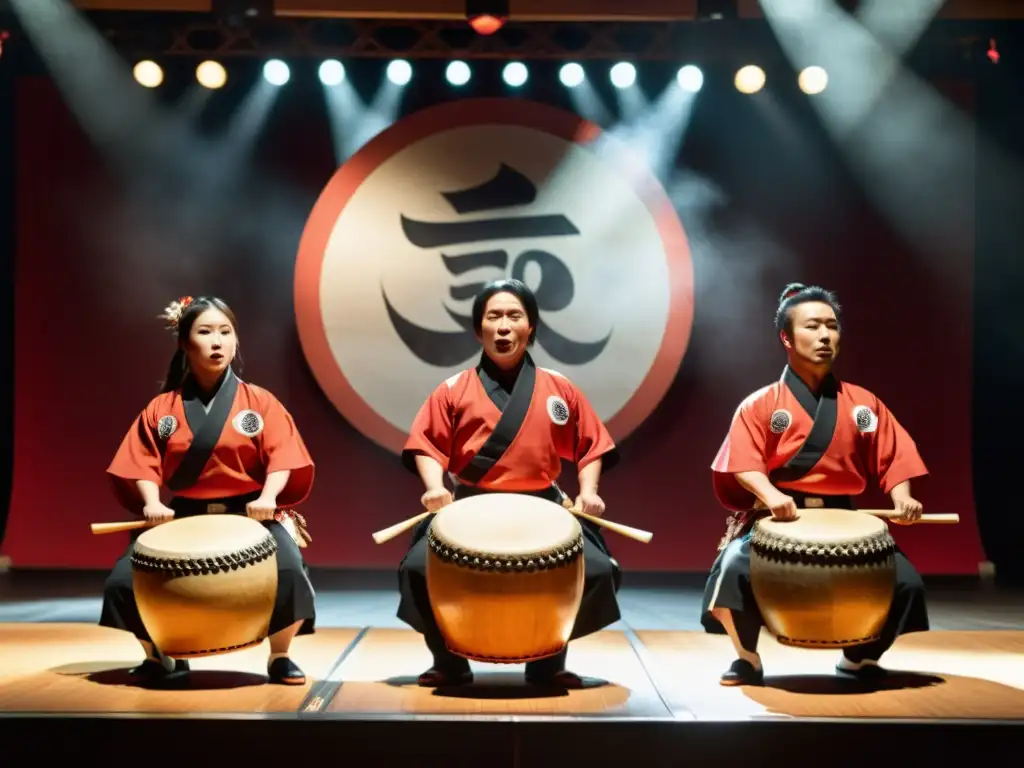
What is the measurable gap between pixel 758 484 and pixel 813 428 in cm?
25

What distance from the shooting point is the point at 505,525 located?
8.54 ft

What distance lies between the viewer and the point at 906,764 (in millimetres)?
2359

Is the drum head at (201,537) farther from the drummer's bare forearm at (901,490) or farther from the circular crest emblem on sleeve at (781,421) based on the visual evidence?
the drummer's bare forearm at (901,490)

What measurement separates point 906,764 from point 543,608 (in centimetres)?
91

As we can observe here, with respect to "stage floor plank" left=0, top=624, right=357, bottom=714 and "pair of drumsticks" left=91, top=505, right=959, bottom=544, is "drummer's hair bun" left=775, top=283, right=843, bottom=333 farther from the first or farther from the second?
"stage floor plank" left=0, top=624, right=357, bottom=714

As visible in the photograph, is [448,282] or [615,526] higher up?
[448,282]

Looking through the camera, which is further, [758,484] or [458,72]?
[458,72]

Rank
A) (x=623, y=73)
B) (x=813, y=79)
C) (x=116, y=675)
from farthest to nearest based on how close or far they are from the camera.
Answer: (x=623, y=73) < (x=813, y=79) < (x=116, y=675)

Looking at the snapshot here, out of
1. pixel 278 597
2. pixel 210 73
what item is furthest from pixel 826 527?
pixel 210 73

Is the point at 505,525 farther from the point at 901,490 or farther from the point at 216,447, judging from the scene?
the point at 901,490

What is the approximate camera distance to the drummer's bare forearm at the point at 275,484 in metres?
2.90

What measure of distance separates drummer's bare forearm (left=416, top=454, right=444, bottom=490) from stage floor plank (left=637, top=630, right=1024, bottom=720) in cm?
85

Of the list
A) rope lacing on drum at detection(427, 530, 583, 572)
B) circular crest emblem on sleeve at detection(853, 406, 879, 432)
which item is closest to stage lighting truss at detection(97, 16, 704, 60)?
circular crest emblem on sleeve at detection(853, 406, 879, 432)

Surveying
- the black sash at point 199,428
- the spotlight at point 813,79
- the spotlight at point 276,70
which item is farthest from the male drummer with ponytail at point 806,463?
the spotlight at point 276,70
